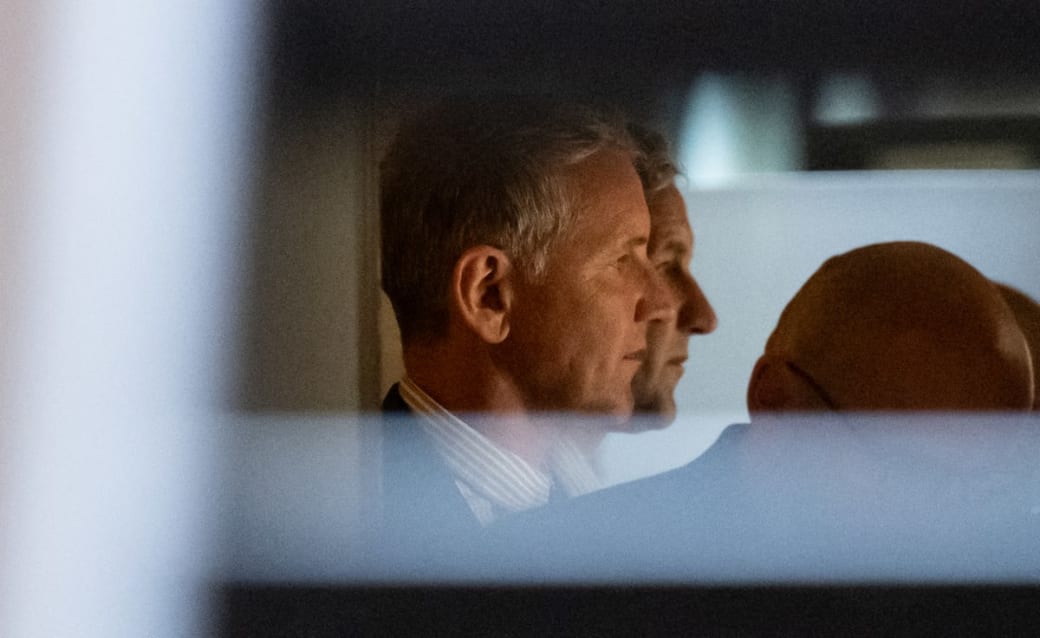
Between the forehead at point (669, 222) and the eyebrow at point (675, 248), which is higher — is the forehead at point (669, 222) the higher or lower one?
the higher one

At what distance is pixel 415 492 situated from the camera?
32.4 inches

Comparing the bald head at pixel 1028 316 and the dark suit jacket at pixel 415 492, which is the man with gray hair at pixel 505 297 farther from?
the bald head at pixel 1028 316

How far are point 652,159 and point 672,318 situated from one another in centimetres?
13

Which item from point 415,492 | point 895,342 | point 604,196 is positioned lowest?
point 415,492

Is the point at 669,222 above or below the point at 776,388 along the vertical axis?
above

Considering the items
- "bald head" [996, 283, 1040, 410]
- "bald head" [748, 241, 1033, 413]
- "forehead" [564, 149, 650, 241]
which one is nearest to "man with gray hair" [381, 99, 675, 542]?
"forehead" [564, 149, 650, 241]

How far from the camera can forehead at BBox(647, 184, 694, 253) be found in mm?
844

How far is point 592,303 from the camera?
2.86 feet

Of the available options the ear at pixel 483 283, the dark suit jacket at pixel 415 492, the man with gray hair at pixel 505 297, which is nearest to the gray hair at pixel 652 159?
the man with gray hair at pixel 505 297

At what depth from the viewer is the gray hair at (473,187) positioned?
844 mm

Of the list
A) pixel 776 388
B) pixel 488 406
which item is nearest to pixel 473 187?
pixel 488 406

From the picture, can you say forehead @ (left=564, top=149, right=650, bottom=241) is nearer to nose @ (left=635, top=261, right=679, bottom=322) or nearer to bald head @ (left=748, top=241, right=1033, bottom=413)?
nose @ (left=635, top=261, right=679, bottom=322)

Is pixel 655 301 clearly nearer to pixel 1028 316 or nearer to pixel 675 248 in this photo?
pixel 675 248

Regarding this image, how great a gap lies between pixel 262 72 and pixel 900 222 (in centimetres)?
52
